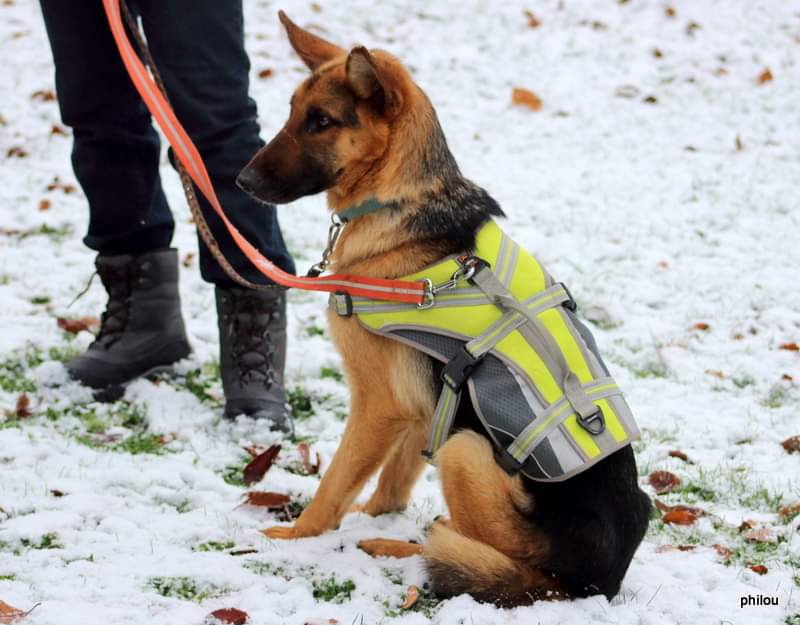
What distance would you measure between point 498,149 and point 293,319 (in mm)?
3622

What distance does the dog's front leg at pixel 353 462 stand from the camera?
303cm

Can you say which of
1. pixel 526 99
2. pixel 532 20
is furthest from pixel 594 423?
pixel 532 20

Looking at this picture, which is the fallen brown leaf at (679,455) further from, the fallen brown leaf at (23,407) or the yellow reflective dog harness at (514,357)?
the fallen brown leaf at (23,407)

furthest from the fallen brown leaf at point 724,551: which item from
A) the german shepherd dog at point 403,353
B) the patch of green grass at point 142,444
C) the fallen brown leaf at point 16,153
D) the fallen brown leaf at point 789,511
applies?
the fallen brown leaf at point 16,153

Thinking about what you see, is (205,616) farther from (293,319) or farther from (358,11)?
(358,11)

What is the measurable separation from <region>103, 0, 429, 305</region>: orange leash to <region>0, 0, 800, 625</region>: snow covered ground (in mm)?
882

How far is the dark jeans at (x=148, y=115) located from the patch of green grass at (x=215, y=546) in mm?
1387

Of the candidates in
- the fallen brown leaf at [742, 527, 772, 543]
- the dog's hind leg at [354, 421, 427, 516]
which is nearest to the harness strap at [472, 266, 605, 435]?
the dog's hind leg at [354, 421, 427, 516]

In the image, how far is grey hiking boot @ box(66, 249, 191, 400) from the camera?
167 inches

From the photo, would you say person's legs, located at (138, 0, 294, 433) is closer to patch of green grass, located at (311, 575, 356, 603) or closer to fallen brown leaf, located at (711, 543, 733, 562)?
patch of green grass, located at (311, 575, 356, 603)

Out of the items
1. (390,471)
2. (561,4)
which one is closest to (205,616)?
(390,471)

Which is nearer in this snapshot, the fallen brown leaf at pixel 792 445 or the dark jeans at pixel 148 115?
the dark jeans at pixel 148 115

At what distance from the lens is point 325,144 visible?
303cm

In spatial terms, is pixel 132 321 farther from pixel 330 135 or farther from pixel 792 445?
pixel 792 445
